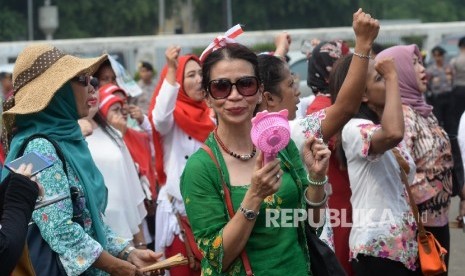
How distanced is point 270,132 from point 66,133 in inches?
47.1

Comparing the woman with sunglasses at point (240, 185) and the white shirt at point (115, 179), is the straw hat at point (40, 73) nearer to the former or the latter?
the woman with sunglasses at point (240, 185)

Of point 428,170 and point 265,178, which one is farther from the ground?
point 265,178

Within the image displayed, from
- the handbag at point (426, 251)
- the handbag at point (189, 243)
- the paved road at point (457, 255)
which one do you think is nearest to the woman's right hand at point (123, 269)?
the handbag at point (426, 251)

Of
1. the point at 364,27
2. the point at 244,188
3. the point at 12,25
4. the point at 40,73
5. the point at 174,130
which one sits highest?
the point at 364,27

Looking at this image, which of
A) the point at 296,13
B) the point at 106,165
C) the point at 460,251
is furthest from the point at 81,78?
the point at 296,13

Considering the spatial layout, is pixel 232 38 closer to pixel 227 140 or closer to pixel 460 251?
pixel 227 140

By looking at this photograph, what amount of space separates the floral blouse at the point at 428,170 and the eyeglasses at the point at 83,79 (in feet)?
7.21

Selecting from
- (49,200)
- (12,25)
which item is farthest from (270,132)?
(12,25)

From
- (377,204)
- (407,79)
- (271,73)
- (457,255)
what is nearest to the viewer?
(271,73)

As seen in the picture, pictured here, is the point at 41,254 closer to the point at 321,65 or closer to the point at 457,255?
the point at 321,65

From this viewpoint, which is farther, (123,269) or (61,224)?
(123,269)

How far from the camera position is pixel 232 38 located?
4.93m

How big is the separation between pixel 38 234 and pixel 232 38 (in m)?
1.22

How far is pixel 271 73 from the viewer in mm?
5609
